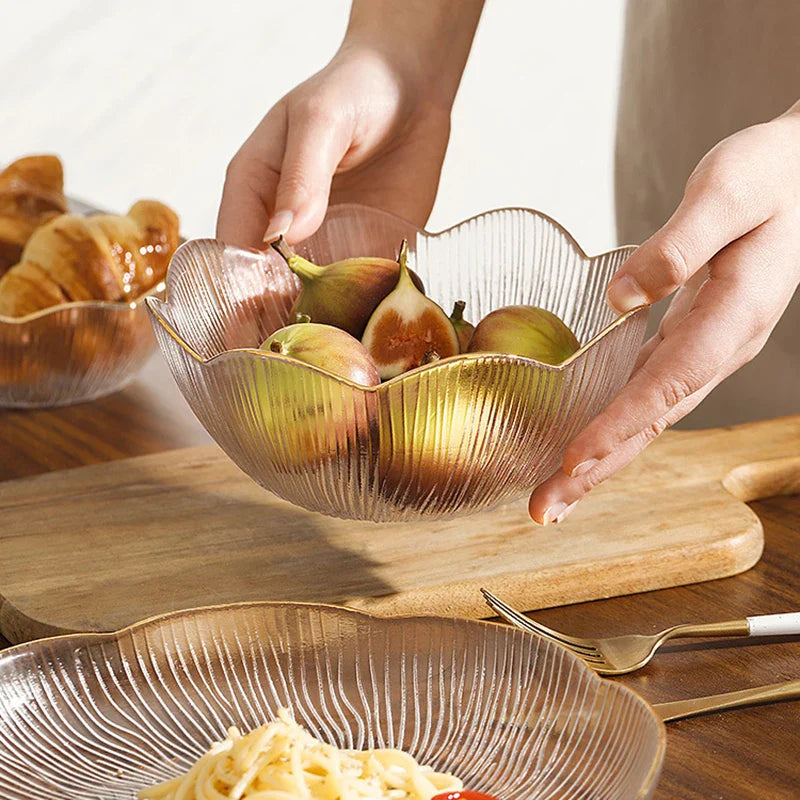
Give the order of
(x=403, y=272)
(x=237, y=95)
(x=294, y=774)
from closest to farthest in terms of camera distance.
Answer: (x=294, y=774), (x=403, y=272), (x=237, y=95)

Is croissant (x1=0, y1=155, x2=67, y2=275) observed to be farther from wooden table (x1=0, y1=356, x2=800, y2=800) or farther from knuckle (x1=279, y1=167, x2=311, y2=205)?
knuckle (x1=279, y1=167, x2=311, y2=205)

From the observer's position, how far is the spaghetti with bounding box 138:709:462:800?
18.6 inches

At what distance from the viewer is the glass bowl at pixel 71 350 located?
94cm

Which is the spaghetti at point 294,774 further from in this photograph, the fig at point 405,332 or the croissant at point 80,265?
the croissant at point 80,265

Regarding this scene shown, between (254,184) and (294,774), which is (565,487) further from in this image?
(254,184)

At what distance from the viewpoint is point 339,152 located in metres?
0.88

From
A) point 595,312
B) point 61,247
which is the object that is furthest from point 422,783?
point 61,247

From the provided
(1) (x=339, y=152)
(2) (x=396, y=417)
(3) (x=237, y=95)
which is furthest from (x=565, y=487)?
(3) (x=237, y=95)

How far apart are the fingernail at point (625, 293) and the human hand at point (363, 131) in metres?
0.26

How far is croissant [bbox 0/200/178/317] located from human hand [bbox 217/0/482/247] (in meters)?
0.15

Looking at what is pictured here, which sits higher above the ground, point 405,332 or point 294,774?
point 405,332

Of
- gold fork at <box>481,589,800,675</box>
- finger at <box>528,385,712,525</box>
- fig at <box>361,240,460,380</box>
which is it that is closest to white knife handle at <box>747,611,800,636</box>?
gold fork at <box>481,589,800,675</box>

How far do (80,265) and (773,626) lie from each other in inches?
23.8

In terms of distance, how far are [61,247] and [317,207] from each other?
262 millimetres
